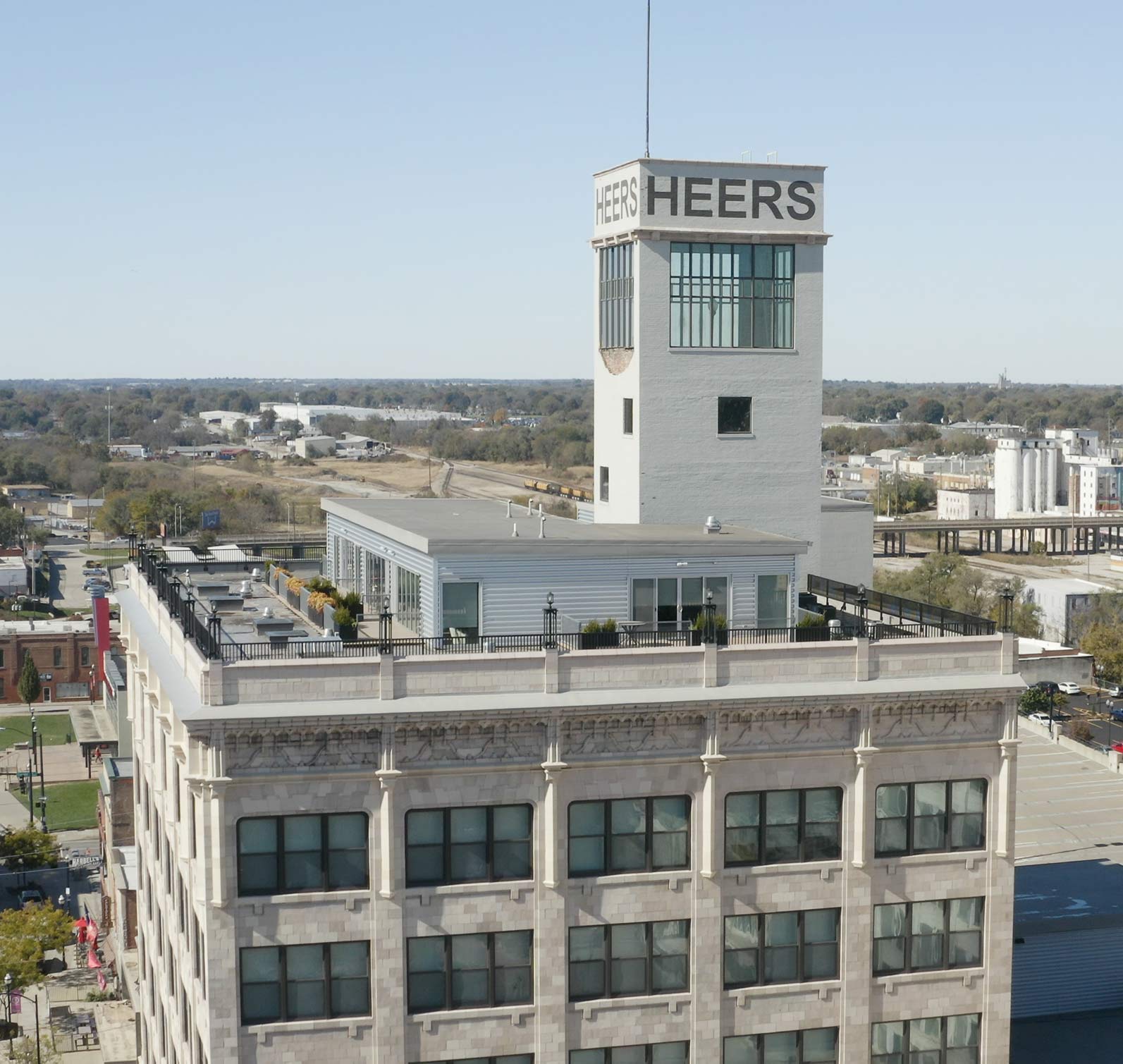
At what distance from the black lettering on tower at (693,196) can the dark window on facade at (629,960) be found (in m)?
18.3

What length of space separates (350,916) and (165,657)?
708 centimetres

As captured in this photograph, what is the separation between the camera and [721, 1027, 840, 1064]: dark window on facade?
99.5 ft

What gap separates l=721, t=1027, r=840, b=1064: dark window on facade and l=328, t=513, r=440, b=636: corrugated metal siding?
1012 centimetres

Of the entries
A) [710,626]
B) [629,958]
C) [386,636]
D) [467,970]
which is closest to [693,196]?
[710,626]

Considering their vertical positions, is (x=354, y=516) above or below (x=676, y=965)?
above

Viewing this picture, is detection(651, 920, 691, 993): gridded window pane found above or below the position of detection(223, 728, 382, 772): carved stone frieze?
below

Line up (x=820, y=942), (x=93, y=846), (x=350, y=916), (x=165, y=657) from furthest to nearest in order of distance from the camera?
(x=93, y=846), (x=165, y=657), (x=820, y=942), (x=350, y=916)

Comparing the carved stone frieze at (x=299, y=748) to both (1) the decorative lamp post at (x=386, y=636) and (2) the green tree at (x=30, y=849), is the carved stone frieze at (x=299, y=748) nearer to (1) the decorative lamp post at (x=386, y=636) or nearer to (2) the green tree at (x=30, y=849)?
(1) the decorative lamp post at (x=386, y=636)

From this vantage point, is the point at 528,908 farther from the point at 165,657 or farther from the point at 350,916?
the point at 165,657

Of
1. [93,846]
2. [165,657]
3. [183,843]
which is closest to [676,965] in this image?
[183,843]

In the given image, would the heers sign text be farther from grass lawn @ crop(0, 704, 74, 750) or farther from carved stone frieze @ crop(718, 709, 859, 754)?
grass lawn @ crop(0, 704, 74, 750)

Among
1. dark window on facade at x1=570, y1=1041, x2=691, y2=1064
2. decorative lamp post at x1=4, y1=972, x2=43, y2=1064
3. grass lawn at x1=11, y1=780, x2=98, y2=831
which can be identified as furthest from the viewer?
grass lawn at x1=11, y1=780, x2=98, y2=831

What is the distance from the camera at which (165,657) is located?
32.5 m

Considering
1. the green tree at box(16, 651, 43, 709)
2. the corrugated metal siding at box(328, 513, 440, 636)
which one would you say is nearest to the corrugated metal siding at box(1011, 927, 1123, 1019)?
the corrugated metal siding at box(328, 513, 440, 636)
